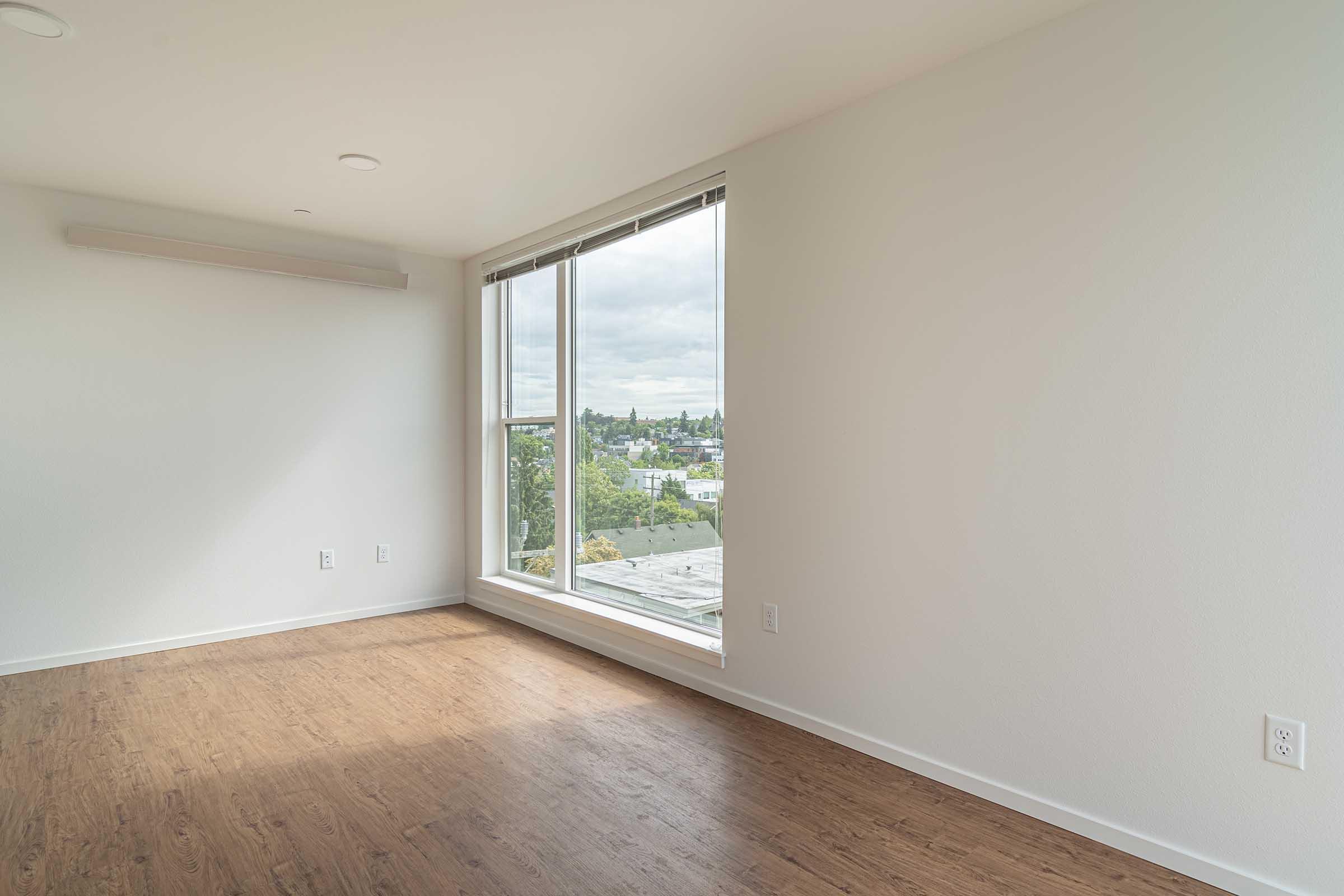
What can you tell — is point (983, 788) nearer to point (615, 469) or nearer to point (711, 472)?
point (711, 472)

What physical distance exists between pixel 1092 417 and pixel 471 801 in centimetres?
227

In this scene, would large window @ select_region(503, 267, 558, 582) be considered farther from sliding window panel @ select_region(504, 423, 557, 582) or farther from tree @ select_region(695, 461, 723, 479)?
tree @ select_region(695, 461, 723, 479)

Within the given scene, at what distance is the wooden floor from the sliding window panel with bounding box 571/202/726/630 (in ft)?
2.08

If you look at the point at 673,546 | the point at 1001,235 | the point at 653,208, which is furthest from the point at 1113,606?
the point at 653,208

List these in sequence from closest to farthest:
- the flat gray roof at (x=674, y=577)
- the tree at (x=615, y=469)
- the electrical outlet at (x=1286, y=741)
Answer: the electrical outlet at (x=1286, y=741), the flat gray roof at (x=674, y=577), the tree at (x=615, y=469)

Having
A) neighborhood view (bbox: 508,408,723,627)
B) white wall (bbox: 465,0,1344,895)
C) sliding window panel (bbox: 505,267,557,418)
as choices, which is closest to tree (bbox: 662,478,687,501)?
neighborhood view (bbox: 508,408,723,627)

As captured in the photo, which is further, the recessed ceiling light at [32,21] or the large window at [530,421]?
the large window at [530,421]

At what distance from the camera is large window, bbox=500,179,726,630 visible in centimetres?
361

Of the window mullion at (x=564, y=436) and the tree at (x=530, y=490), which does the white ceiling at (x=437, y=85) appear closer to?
the window mullion at (x=564, y=436)

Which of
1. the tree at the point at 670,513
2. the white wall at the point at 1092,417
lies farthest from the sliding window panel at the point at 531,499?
the white wall at the point at 1092,417

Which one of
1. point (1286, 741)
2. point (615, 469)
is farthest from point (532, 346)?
point (1286, 741)

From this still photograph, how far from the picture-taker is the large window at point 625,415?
361 centimetres

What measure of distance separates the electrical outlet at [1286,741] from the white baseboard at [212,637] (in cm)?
465

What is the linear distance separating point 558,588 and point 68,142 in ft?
10.6
